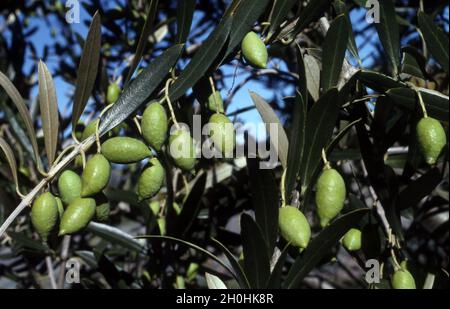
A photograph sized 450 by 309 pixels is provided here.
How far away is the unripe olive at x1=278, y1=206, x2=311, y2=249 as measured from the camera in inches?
29.5

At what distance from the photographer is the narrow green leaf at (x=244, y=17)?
76 cm

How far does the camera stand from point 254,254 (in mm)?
821

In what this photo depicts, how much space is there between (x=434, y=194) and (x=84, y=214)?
1.49 metres

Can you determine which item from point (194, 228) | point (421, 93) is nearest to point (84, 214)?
point (421, 93)

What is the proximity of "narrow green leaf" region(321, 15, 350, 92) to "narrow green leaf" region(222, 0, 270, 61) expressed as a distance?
12cm

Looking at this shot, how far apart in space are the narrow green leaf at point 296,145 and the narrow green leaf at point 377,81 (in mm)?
105

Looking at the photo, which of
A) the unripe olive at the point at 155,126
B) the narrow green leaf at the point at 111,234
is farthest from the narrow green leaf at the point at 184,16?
the narrow green leaf at the point at 111,234

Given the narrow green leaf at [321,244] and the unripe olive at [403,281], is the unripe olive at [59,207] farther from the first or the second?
the unripe olive at [403,281]

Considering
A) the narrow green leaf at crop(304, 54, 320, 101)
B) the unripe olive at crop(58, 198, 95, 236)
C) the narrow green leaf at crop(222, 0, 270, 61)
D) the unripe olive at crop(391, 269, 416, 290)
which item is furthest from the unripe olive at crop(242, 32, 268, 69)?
the unripe olive at crop(391, 269, 416, 290)

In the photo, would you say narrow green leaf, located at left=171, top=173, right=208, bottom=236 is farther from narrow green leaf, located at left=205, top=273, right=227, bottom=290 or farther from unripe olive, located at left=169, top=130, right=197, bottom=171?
unripe olive, located at left=169, top=130, right=197, bottom=171

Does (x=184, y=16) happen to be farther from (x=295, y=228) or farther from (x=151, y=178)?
(x=295, y=228)

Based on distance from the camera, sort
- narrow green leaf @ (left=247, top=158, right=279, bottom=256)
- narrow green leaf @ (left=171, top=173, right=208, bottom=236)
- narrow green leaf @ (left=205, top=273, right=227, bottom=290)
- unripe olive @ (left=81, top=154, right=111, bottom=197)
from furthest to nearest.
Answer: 1. narrow green leaf @ (left=171, top=173, right=208, bottom=236)
2. narrow green leaf @ (left=205, top=273, right=227, bottom=290)
3. narrow green leaf @ (left=247, top=158, right=279, bottom=256)
4. unripe olive @ (left=81, top=154, right=111, bottom=197)

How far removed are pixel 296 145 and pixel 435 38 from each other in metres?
0.30

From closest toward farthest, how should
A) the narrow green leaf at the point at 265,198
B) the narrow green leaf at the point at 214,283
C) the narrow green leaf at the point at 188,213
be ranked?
the narrow green leaf at the point at 265,198 → the narrow green leaf at the point at 214,283 → the narrow green leaf at the point at 188,213
